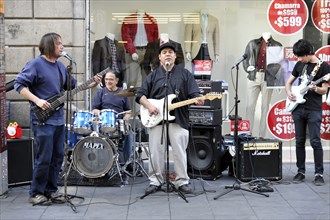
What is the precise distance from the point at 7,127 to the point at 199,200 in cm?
288

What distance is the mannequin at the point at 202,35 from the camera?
9.98 meters

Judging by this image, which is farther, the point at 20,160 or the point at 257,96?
the point at 257,96

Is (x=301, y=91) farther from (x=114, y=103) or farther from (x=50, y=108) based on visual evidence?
(x=50, y=108)

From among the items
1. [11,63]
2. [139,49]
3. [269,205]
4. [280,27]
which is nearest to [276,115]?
[280,27]

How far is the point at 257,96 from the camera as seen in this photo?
32.8ft

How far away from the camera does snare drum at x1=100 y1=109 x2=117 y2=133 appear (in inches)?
302

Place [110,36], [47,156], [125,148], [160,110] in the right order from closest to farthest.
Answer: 1. [47,156]
2. [160,110]
3. [125,148]
4. [110,36]

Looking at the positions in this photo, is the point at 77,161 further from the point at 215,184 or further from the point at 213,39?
the point at 213,39

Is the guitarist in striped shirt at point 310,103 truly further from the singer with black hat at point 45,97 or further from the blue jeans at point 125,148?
the singer with black hat at point 45,97

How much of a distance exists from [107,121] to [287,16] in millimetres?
4127

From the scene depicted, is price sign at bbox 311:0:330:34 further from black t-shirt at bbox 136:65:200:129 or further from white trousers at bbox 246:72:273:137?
black t-shirt at bbox 136:65:200:129

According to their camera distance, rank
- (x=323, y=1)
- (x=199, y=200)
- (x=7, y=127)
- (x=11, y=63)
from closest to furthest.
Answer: (x=199, y=200), (x=7, y=127), (x=11, y=63), (x=323, y=1)

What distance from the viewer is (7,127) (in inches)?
295

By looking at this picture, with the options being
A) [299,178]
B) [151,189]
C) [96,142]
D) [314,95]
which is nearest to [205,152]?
[151,189]
